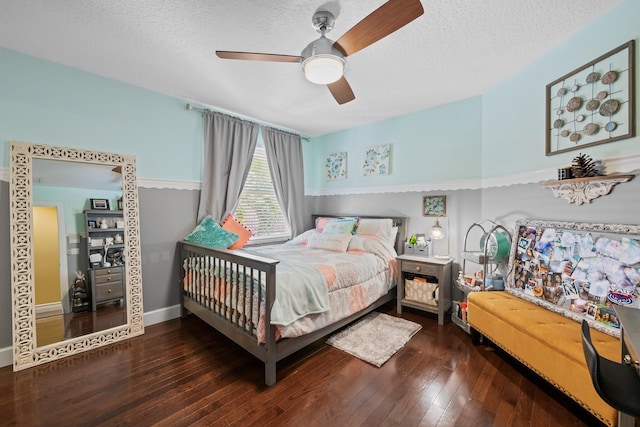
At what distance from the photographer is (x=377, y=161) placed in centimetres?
384

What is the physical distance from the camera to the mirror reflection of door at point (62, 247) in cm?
222

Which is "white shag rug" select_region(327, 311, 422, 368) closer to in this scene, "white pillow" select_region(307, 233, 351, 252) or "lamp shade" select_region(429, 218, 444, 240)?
"white pillow" select_region(307, 233, 351, 252)

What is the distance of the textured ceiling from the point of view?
5.50 ft

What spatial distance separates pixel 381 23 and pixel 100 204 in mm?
2804

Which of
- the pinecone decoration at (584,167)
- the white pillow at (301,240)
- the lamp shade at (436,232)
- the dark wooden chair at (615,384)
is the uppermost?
the pinecone decoration at (584,167)

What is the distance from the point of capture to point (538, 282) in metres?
2.13

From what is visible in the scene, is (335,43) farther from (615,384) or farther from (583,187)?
(615,384)

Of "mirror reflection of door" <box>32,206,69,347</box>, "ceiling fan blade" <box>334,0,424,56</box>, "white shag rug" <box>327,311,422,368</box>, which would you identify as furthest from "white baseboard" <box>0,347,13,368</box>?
"ceiling fan blade" <box>334,0,424,56</box>

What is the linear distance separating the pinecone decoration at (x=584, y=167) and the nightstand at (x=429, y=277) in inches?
53.5

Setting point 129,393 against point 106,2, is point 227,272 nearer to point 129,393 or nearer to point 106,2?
point 129,393

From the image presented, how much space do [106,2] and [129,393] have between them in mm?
2515

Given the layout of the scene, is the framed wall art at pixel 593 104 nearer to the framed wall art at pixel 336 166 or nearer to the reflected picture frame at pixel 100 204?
the framed wall art at pixel 336 166

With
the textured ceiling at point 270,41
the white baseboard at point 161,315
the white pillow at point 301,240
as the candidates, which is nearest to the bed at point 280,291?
the white baseboard at point 161,315

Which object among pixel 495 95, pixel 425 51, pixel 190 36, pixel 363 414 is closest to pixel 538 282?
pixel 363 414
